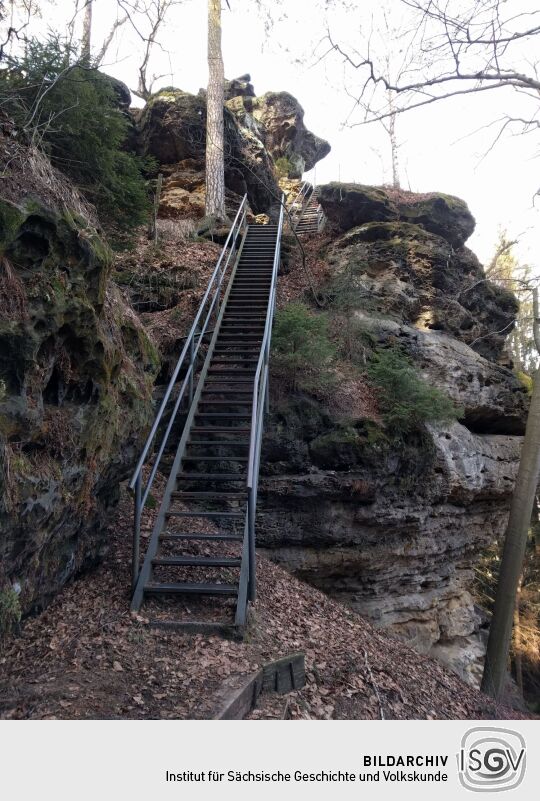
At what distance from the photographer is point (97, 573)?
16.6 ft

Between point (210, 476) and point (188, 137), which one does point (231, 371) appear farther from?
point (188, 137)

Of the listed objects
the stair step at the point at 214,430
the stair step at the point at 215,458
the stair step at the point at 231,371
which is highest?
the stair step at the point at 231,371

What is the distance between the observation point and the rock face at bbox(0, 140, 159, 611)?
3.67m

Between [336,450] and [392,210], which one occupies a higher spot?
[392,210]

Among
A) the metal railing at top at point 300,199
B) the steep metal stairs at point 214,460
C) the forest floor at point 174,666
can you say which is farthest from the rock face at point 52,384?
the metal railing at top at point 300,199

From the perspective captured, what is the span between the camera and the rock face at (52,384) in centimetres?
367

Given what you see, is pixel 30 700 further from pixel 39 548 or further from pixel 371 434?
pixel 371 434

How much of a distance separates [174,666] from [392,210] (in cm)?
1242

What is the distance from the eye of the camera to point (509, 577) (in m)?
7.37

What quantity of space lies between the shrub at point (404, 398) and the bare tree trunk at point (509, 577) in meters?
1.57

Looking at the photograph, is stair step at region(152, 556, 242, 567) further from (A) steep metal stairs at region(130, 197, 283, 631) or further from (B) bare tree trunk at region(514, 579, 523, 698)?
(B) bare tree trunk at region(514, 579, 523, 698)

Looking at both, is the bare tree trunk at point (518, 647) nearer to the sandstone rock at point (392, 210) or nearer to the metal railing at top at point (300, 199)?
the sandstone rock at point (392, 210)
